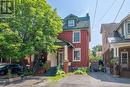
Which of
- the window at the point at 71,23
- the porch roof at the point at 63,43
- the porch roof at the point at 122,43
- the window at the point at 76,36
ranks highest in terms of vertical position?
the window at the point at 71,23

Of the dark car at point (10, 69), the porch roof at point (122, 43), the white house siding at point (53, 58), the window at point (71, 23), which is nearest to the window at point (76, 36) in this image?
the window at point (71, 23)

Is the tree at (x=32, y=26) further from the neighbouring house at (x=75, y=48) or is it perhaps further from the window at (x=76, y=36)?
the window at (x=76, y=36)

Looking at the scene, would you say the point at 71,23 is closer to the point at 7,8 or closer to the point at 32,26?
the point at 32,26

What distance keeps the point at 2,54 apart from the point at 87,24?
1443cm

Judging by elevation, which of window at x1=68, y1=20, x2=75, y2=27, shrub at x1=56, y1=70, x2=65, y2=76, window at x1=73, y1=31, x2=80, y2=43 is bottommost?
shrub at x1=56, y1=70, x2=65, y2=76

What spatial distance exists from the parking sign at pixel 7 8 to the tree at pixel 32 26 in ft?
1.50

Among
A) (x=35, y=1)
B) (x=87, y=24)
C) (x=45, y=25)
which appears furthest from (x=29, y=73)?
(x=87, y=24)

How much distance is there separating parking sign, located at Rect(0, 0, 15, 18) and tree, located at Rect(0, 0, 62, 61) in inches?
18.0

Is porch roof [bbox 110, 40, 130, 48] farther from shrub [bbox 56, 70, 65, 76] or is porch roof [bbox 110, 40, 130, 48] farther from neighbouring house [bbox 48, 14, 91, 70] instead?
neighbouring house [bbox 48, 14, 91, 70]

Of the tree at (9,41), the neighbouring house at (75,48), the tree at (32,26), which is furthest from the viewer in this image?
the neighbouring house at (75,48)

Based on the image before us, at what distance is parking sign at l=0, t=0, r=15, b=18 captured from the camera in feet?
Result: 84.9

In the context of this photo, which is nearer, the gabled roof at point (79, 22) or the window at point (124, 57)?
the window at point (124, 57)

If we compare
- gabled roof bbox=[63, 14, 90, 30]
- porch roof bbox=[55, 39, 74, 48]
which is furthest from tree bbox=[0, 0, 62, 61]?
gabled roof bbox=[63, 14, 90, 30]

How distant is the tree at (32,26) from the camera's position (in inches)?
1008
